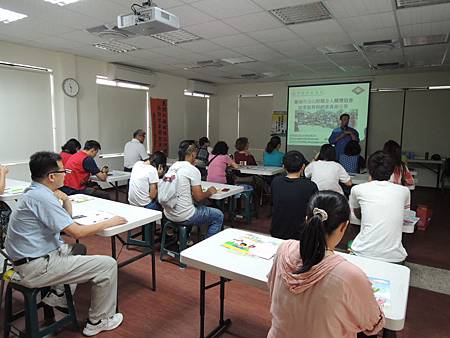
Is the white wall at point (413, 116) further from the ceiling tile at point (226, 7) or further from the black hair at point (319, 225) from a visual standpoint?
the black hair at point (319, 225)

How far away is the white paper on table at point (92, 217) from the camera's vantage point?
2.18 metres

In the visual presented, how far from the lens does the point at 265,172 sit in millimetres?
4977

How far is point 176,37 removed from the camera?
4.53 m

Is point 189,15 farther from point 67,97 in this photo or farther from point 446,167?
point 446,167

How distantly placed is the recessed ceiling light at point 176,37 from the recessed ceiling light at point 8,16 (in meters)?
1.57

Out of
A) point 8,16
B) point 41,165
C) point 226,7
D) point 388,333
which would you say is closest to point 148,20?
point 226,7

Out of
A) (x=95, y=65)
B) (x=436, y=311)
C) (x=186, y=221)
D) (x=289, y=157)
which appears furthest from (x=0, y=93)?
(x=436, y=311)

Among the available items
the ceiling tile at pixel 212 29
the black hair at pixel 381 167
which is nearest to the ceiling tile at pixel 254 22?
the ceiling tile at pixel 212 29

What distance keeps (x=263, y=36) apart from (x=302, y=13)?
0.93m

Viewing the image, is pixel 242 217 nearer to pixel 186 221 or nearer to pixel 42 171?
pixel 186 221

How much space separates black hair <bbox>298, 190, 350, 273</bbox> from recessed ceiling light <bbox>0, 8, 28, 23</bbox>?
4058 millimetres

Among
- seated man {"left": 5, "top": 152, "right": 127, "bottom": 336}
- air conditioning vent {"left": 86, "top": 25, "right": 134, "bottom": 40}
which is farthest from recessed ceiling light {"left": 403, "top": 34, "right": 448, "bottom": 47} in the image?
seated man {"left": 5, "top": 152, "right": 127, "bottom": 336}

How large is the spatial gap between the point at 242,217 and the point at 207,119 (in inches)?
206

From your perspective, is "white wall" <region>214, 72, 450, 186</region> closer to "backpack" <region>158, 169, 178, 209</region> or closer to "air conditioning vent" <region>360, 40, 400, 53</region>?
"air conditioning vent" <region>360, 40, 400, 53</region>
